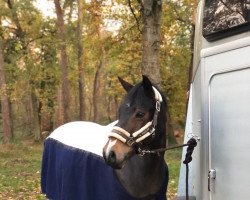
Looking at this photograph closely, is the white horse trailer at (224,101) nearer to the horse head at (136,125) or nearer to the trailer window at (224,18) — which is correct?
the trailer window at (224,18)

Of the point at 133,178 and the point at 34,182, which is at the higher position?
the point at 133,178

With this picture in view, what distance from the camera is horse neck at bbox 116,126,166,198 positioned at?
4.36 meters

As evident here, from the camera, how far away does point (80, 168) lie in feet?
17.2

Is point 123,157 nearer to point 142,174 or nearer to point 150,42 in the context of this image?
point 142,174

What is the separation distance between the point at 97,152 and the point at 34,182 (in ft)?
26.9

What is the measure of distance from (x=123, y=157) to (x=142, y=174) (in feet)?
1.86

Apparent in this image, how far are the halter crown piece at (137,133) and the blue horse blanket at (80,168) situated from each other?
74 centimetres

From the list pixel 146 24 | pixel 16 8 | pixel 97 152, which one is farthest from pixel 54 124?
pixel 97 152

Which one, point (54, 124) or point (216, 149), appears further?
point (54, 124)

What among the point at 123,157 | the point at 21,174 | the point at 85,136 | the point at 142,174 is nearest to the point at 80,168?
the point at 85,136

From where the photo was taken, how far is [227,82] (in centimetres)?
355

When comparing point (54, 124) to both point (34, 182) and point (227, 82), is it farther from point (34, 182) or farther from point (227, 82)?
point (227, 82)

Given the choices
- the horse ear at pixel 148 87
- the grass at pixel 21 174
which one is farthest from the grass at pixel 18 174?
the horse ear at pixel 148 87

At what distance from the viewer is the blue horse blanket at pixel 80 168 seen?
475 cm
